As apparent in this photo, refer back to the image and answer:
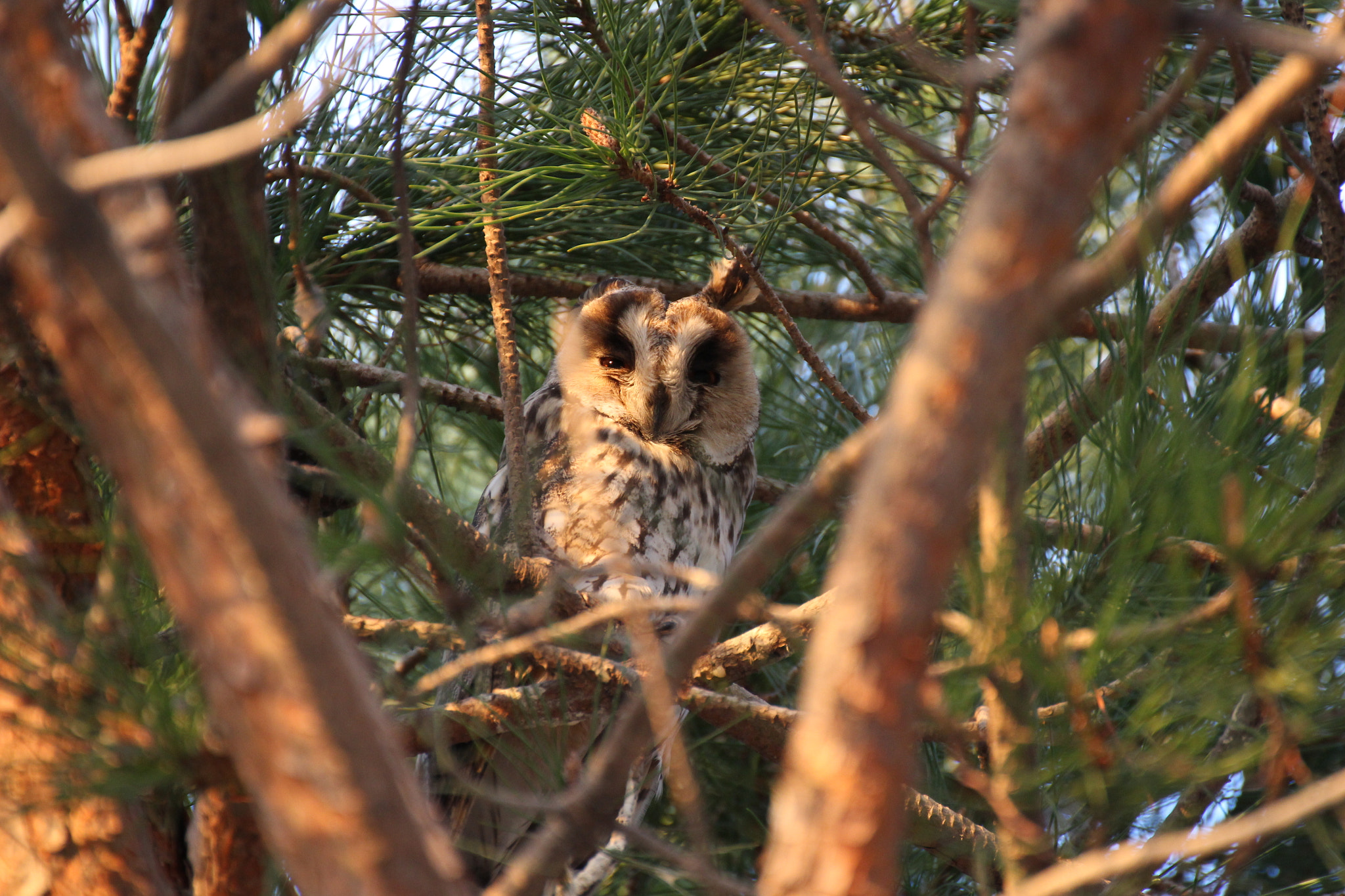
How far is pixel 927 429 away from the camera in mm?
556

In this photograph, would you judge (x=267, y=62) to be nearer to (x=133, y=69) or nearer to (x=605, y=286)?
(x=133, y=69)

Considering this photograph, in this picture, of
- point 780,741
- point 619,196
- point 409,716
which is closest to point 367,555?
point 409,716

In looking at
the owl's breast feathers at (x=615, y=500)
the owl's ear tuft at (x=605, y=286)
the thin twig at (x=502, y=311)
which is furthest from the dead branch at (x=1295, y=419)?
the owl's ear tuft at (x=605, y=286)

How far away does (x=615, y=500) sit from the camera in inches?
76.0

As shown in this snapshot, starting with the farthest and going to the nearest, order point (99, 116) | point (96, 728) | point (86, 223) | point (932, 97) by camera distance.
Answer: point (932, 97) → point (96, 728) → point (99, 116) → point (86, 223)

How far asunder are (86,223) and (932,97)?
2.06 metres

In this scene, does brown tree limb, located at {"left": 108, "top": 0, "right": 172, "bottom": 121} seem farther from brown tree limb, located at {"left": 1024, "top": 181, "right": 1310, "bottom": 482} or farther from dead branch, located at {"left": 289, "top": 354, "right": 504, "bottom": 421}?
brown tree limb, located at {"left": 1024, "top": 181, "right": 1310, "bottom": 482}

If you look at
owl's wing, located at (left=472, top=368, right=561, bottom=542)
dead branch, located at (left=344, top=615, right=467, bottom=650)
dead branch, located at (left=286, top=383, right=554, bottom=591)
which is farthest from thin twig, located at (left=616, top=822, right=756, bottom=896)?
owl's wing, located at (left=472, top=368, right=561, bottom=542)

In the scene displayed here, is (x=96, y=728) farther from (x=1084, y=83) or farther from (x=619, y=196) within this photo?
(x=619, y=196)

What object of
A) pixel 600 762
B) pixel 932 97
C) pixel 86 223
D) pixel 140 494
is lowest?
pixel 600 762

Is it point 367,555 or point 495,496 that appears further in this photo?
point 495,496

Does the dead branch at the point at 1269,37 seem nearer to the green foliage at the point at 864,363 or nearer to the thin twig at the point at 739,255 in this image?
the green foliage at the point at 864,363

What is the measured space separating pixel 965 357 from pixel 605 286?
1.64 metres

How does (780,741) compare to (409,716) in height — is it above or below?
below
